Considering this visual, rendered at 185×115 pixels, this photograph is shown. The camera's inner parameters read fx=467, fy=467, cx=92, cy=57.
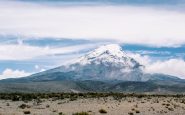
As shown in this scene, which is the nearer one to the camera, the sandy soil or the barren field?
the barren field

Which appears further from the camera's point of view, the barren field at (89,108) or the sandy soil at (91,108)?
the sandy soil at (91,108)

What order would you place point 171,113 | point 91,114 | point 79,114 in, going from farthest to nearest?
point 171,113, point 91,114, point 79,114

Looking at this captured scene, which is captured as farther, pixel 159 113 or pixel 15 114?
pixel 159 113

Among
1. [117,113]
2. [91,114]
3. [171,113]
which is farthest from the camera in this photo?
[171,113]

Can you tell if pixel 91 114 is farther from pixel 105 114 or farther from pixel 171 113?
pixel 171 113

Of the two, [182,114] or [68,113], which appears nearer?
[68,113]

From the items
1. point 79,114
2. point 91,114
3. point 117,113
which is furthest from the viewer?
point 117,113

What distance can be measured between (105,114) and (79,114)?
5.71 metres

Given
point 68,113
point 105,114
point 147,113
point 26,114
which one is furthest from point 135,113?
point 26,114

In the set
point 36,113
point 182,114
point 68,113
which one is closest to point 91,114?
point 68,113

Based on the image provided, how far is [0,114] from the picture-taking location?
41312mm

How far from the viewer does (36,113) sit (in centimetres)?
4444

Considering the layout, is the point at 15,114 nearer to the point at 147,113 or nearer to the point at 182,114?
the point at 147,113

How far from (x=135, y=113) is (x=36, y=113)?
11062 mm
